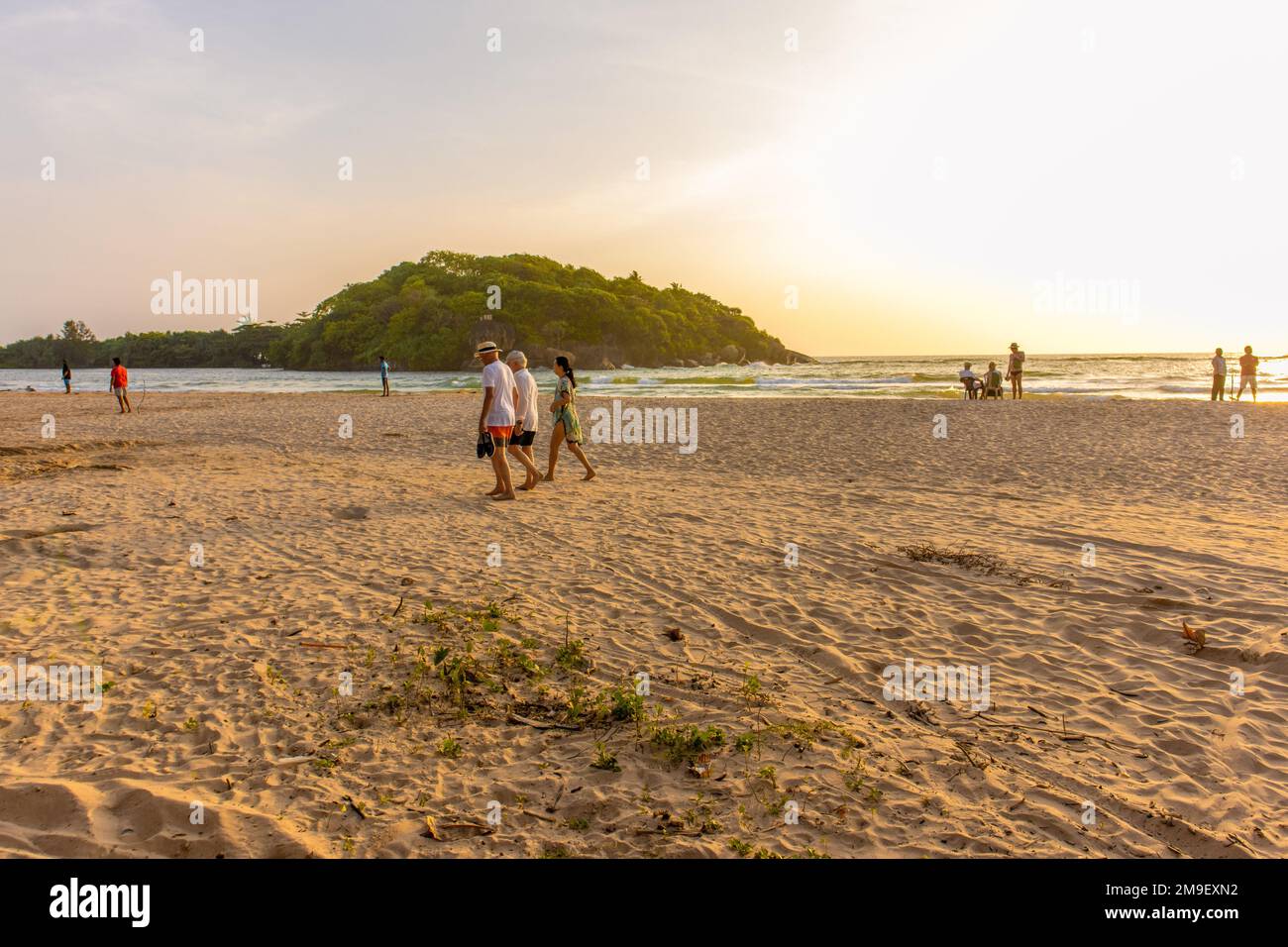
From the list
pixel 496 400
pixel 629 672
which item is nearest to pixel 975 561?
pixel 629 672

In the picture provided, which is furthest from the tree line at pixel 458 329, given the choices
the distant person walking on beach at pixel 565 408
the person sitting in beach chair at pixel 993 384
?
the distant person walking on beach at pixel 565 408

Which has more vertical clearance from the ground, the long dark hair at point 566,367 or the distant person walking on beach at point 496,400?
the long dark hair at point 566,367

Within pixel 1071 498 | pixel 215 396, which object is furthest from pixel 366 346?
pixel 1071 498

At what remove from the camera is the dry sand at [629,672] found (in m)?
3.08

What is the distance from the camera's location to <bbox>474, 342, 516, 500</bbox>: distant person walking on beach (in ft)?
29.6

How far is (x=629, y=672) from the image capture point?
182 inches

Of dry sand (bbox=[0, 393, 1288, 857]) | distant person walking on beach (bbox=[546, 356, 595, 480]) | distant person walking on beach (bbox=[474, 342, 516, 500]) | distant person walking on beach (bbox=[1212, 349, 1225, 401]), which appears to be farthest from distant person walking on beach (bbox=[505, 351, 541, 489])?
distant person walking on beach (bbox=[1212, 349, 1225, 401])

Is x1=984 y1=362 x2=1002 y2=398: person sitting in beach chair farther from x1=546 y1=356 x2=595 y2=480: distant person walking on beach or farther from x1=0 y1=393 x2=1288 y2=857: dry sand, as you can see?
x1=546 y1=356 x2=595 y2=480: distant person walking on beach

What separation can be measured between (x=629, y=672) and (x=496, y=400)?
534 cm

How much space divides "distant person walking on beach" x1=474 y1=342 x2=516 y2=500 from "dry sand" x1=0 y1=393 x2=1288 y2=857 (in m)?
0.93

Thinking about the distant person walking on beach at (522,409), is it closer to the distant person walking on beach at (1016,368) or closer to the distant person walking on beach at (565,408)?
the distant person walking on beach at (565,408)

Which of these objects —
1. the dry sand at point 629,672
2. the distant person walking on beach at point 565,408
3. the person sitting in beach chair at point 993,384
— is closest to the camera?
the dry sand at point 629,672

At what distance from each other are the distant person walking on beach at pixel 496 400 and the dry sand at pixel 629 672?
93 cm
